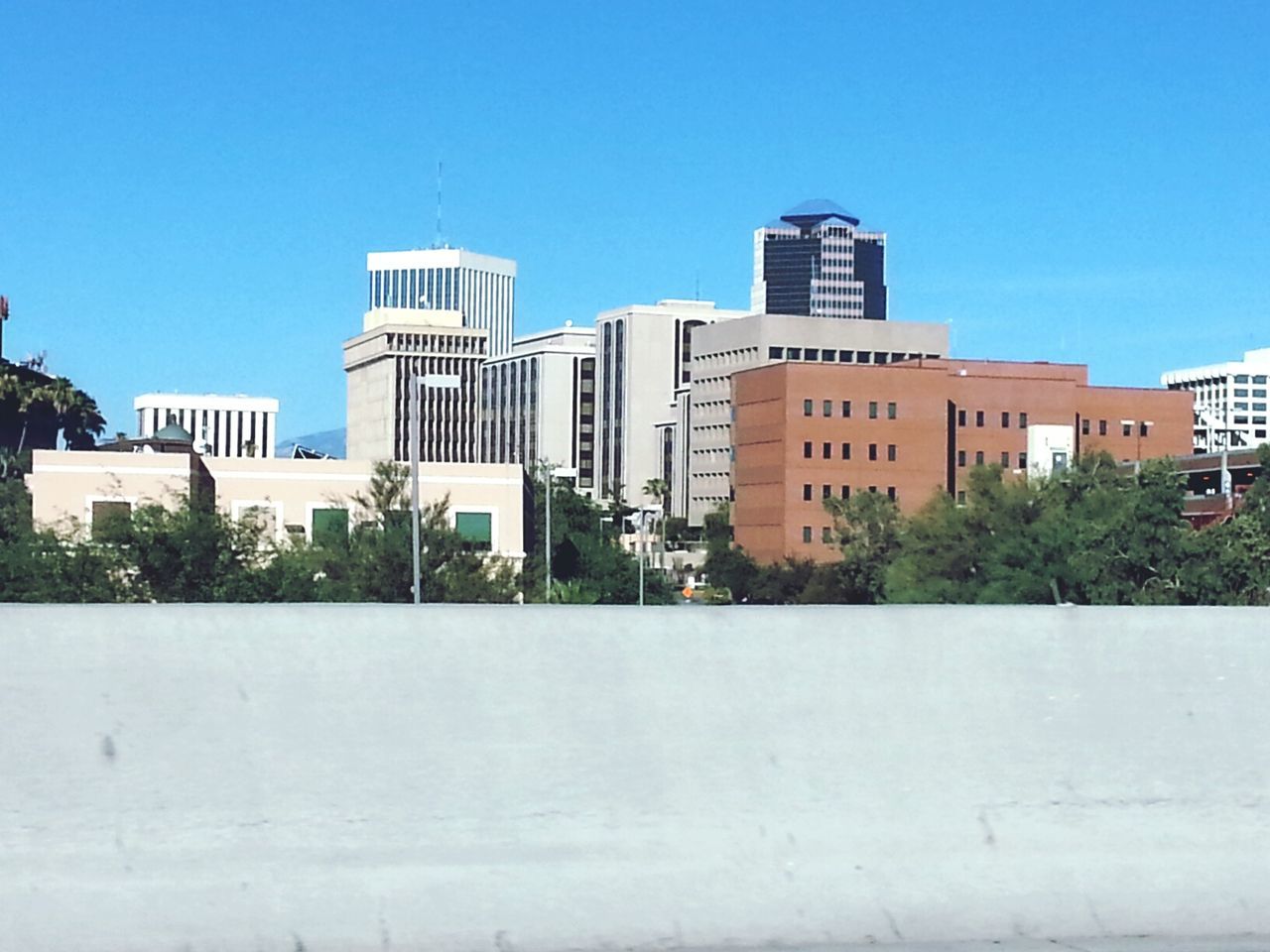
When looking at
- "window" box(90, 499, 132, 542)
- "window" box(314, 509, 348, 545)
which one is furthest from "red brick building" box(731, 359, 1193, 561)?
"window" box(90, 499, 132, 542)

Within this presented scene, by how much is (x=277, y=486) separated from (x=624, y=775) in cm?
7245

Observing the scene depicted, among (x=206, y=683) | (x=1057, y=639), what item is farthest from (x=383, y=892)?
(x=1057, y=639)

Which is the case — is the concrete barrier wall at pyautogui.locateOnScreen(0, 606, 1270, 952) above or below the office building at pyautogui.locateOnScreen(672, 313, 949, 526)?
below

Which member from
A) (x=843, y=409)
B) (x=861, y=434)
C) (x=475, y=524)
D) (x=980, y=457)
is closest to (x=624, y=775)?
(x=475, y=524)

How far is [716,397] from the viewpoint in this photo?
200m

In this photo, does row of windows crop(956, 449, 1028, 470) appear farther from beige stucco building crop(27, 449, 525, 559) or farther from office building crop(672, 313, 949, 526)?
beige stucco building crop(27, 449, 525, 559)

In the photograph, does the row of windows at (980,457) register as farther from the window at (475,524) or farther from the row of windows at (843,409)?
the window at (475,524)

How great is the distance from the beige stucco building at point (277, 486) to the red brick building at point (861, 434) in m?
63.4

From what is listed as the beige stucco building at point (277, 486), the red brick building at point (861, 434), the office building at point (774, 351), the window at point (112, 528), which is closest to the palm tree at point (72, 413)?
the beige stucco building at point (277, 486)

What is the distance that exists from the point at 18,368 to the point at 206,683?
126355 millimetres

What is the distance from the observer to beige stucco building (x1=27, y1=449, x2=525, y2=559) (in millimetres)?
72500

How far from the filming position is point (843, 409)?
14712cm

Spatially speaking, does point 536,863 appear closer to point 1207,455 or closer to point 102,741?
point 102,741

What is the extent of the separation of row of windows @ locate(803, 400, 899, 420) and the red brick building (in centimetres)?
8
